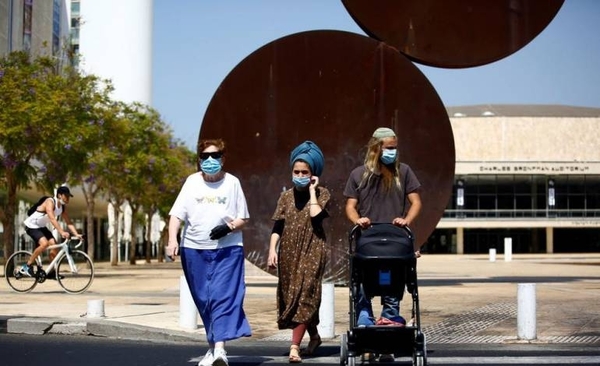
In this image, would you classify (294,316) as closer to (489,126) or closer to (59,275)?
(59,275)

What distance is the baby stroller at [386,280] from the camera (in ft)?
22.9

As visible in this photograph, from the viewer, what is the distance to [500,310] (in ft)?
42.3

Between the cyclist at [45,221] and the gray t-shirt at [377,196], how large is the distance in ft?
29.7

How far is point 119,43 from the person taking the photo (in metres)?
98.8

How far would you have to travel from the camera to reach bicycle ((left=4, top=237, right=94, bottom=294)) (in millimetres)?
16578

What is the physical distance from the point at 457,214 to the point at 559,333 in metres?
75.1

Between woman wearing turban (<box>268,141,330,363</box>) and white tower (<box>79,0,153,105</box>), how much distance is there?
295 ft

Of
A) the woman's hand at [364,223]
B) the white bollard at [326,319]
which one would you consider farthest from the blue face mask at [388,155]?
the white bollard at [326,319]

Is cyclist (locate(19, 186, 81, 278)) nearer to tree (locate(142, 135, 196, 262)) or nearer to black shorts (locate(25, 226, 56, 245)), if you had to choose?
black shorts (locate(25, 226, 56, 245))

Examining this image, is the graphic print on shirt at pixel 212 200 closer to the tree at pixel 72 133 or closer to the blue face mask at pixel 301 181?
the blue face mask at pixel 301 181

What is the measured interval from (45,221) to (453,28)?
287 inches

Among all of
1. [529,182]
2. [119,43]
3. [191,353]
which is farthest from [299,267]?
[119,43]

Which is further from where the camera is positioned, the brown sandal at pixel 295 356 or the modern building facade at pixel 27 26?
the modern building facade at pixel 27 26

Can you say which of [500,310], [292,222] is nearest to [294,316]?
[292,222]
